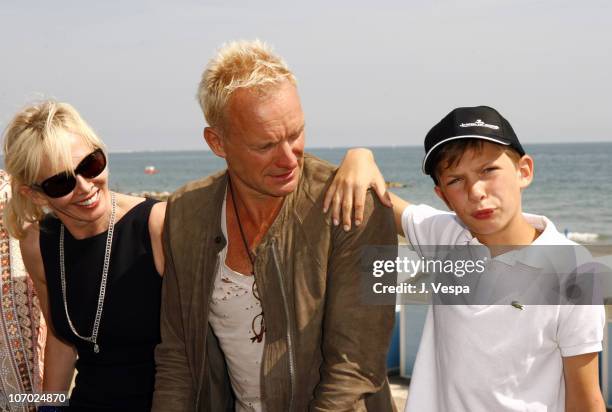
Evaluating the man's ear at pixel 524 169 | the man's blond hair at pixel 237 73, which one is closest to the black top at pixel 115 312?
the man's blond hair at pixel 237 73

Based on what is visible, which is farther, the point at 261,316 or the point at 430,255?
the point at 430,255

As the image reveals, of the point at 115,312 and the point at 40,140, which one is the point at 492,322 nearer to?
the point at 115,312

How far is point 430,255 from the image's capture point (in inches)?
119

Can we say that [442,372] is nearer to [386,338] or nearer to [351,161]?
[386,338]

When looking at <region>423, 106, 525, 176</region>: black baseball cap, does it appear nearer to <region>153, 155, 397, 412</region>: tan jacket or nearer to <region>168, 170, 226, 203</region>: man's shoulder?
<region>153, 155, 397, 412</region>: tan jacket

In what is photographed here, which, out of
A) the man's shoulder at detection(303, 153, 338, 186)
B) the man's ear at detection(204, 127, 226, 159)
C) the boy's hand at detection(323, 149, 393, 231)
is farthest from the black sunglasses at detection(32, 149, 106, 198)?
the boy's hand at detection(323, 149, 393, 231)

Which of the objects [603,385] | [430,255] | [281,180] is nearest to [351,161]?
[281,180]

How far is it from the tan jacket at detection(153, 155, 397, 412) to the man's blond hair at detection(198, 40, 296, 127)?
47 centimetres

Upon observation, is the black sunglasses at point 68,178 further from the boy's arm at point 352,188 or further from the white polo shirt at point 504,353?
the white polo shirt at point 504,353

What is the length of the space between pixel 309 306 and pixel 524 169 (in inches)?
41.1

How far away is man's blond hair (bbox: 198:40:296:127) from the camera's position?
2605 mm

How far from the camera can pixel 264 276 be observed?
2.77 metres

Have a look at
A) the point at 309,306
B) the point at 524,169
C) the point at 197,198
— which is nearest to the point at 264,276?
the point at 309,306

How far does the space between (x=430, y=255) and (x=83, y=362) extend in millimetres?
→ 1729
